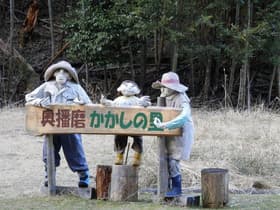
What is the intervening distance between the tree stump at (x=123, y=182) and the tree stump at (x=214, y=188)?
2.48ft

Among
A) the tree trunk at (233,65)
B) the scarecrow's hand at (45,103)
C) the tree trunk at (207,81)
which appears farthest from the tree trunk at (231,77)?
the scarecrow's hand at (45,103)

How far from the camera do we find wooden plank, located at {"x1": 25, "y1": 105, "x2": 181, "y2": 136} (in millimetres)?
6500

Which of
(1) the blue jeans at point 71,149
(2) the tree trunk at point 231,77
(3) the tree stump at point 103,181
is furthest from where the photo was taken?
(2) the tree trunk at point 231,77

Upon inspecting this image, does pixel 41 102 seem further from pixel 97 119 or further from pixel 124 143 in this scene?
pixel 124 143

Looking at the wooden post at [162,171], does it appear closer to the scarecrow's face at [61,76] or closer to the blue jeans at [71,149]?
the blue jeans at [71,149]

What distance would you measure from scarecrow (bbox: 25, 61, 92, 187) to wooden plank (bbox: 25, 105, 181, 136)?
0.16 metres

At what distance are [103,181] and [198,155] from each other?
3.34 meters

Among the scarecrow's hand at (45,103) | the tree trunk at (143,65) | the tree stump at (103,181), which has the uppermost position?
the tree trunk at (143,65)

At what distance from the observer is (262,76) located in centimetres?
1998

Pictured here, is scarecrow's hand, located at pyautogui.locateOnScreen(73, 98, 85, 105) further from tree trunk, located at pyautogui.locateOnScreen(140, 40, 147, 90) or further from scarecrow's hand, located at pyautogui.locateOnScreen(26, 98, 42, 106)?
tree trunk, located at pyautogui.locateOnScreen(140, 40, 147, 90)

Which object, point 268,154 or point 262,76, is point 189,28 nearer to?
Answer: point 262,76

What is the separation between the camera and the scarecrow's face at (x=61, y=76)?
6969 millimetres

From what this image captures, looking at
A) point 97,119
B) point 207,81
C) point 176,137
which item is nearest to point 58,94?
point 97,119

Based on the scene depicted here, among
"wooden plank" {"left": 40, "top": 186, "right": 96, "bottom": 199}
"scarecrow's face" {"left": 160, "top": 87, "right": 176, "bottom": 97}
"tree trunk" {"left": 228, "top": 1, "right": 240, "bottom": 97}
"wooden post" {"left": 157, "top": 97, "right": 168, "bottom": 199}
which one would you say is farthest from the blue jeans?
"tree trunk" {"left": 228, "top": 1, "right": 240, "bottom": 97}
